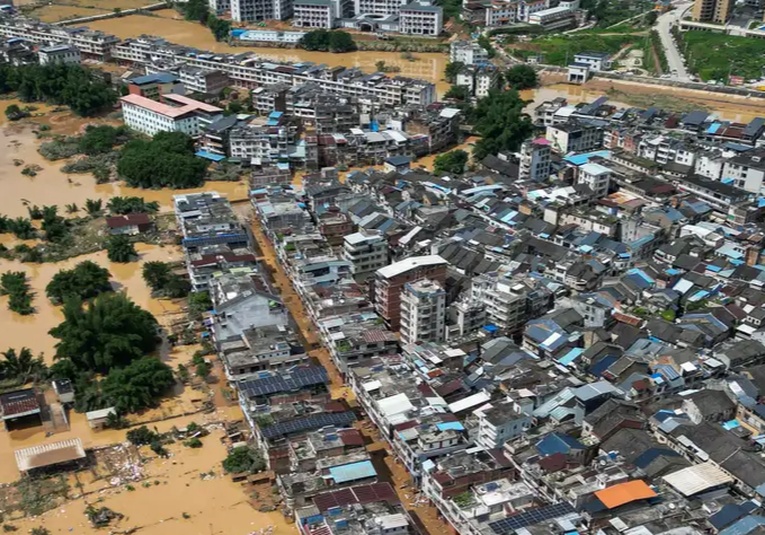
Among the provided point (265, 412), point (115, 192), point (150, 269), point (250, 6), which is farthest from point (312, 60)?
point (265, 412)

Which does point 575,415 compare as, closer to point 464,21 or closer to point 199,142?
point 199,142

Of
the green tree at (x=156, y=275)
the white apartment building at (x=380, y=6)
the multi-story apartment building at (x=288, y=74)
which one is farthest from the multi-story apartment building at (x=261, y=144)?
the white apartment building at (x=380, y=6)

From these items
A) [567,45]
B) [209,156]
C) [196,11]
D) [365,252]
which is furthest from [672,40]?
[365,252]

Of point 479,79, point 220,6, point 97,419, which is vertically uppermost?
point 220,6

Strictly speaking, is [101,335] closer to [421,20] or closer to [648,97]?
[648,97]

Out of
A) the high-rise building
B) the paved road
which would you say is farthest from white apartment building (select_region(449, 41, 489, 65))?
the high-rise building
